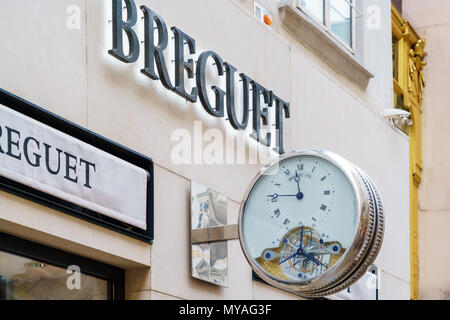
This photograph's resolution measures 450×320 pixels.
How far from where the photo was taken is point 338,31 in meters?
13.1

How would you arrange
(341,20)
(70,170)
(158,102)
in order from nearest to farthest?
(70,170) < (158,102) < (341,20)

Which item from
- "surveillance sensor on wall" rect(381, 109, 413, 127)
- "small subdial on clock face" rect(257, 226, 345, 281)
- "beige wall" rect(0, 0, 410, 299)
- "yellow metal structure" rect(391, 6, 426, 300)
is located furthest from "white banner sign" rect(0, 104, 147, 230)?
"yellow metal structure" rect(391, 6, 426, 300)

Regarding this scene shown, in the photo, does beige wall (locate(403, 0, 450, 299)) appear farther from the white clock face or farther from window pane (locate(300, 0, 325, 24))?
the white clock face

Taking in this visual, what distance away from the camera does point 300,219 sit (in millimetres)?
7816

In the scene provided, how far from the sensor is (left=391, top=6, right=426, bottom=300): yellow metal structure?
65.8ft

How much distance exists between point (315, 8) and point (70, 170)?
18.2 ft

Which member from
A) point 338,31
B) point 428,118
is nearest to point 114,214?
point 338,31

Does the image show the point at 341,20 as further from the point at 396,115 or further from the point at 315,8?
the point at 396,115

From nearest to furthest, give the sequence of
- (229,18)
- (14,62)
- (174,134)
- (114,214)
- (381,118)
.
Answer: (14,62), (114,214), (174,134), (229,18), (381,118)

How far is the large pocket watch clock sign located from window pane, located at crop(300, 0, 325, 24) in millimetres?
4379

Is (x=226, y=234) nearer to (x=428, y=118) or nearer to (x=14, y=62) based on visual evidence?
(x=14, y=62)

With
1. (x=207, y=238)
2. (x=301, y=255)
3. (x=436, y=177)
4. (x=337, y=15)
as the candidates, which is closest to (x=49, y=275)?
(x=207, y=238)

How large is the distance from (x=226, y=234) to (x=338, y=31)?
528 cm

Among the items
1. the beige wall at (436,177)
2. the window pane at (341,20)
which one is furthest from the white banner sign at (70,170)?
the beige wall at (436,177)
